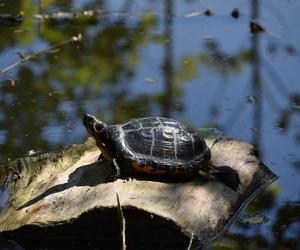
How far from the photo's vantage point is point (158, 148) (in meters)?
5.17

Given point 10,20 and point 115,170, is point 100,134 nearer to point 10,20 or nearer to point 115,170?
point 115,170

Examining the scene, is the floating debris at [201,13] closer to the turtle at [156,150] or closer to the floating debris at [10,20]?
the floating debris at [10,20]

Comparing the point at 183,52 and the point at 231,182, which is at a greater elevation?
the point at 231,182

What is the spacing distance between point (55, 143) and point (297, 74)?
3036 mm

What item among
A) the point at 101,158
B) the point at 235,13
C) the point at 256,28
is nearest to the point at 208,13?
the point at 235,13

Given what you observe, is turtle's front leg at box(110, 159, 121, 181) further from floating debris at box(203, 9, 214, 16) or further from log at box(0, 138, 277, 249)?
floating debris at box(203, 9, 214, 16)

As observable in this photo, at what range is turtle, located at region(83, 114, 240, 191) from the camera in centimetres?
513

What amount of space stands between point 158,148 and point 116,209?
0.60m

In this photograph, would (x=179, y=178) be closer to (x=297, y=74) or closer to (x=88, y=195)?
(x=88, y=195)

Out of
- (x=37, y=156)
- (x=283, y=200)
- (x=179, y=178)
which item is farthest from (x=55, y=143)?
(x=283, y=200)

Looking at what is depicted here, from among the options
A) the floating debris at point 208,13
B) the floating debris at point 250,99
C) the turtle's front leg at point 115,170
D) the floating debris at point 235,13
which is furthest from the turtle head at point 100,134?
the floating debris at point 208,13

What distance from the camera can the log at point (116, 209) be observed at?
484cm

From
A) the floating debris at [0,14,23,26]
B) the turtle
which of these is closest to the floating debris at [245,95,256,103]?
the turtle

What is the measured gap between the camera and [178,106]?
290 inches
